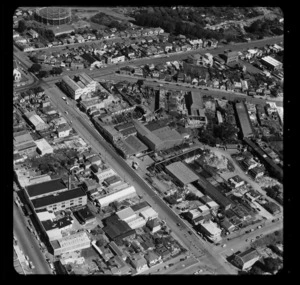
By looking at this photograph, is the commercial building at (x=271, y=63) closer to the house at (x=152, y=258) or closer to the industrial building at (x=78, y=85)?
the industrial building at (x=78, y=85)

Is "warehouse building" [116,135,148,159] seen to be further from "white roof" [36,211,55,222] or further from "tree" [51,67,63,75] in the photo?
"tree" [51,67,63,75]

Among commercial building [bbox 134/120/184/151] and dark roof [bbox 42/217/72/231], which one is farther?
commercial building [bbox 134/120/184/151]

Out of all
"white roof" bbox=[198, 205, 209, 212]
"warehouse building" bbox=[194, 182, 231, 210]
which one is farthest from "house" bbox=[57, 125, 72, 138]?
"white roof" bbox=[198, 205, 209, 212]

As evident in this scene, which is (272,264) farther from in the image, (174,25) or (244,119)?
(174,25)

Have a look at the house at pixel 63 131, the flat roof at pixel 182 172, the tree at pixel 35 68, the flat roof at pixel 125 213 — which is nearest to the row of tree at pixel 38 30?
the tree at pixel 35 68

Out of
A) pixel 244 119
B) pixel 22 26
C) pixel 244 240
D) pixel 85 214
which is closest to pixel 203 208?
pixel 244 240

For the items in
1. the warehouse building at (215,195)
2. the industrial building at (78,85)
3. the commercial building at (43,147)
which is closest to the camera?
the warehouse building at (215,195)
